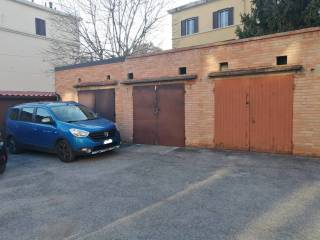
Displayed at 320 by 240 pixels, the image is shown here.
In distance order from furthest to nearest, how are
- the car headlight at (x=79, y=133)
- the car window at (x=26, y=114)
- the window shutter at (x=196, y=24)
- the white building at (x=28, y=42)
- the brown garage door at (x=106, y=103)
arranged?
the window shutter at (x=196, y=24) → the white building at (x=28, y=42) → the brown garage door at (x=106, y=103) → the car window at (x=26, y=114) → the car headlight at (x=79, y=133)

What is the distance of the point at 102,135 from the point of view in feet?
30.3

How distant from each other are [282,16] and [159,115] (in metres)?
6.43

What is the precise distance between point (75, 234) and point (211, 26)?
22.8m

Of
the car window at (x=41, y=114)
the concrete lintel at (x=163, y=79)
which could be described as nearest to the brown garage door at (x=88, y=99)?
the concrete lintel at (x=163, y=79)

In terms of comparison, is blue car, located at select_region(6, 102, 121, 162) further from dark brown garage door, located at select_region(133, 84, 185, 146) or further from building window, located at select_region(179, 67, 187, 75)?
building window, located at select_region(179, 67, 187, 75)

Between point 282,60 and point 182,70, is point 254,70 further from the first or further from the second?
point 182,70

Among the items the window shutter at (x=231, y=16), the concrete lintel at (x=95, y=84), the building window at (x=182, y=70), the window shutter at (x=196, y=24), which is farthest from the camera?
the window shutter at (x=196, y=24)

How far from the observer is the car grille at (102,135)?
900 centimetres

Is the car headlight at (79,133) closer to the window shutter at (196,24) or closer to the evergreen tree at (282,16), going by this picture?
the evergreen tree at (282,16)

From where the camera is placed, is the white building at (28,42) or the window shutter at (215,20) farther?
the window shutter at (215,20)

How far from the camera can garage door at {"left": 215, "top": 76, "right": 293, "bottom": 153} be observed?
8.60m

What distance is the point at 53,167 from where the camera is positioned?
8680mm

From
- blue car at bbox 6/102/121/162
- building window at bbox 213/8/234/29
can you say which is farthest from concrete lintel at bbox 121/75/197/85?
building window at bbox 213/8/234/29

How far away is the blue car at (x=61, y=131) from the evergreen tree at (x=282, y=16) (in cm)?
798
